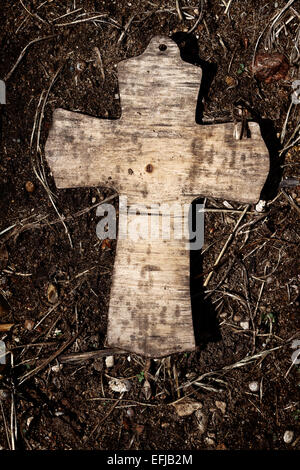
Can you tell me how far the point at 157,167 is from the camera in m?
1.81

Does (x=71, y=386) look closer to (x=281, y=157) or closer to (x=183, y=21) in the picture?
(x=281, y=157)

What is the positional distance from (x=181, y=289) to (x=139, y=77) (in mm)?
912

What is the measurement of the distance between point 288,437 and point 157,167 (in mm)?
1427

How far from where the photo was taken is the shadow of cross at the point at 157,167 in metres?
1.82

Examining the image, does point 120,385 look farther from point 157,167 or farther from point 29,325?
point 157,167

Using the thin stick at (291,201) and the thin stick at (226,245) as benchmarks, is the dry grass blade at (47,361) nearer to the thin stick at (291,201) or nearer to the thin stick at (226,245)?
→ the thin stick at (226,245)

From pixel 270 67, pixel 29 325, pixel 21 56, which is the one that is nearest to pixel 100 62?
pixel 21 56

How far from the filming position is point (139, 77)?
6.02 ft

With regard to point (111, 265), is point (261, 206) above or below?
above

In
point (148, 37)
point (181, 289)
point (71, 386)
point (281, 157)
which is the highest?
point (148, 37)

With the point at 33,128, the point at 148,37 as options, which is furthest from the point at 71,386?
the point at 148,37

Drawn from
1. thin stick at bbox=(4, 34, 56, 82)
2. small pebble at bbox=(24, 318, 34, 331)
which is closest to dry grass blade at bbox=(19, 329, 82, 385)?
small pebble at bbox=(24, 318, 34, 331)

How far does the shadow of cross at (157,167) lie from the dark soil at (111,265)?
0.25m

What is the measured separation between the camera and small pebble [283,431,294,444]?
209 centimetres
